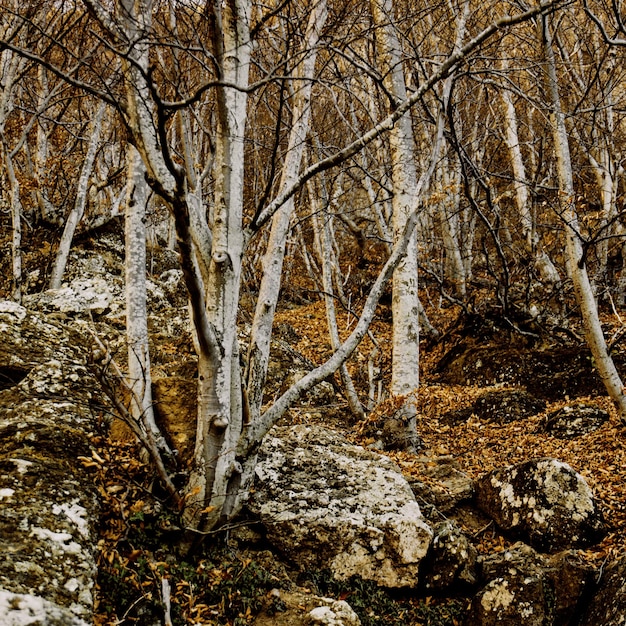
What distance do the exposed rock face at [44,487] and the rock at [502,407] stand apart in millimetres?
5933

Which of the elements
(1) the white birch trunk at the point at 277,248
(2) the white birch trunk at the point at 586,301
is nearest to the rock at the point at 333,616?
(1) the white birch trunk at the point at 277,248

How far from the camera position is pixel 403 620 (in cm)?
379

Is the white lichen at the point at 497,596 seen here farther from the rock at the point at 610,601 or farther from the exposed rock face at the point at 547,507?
the exposed rock face at the point at 547,507

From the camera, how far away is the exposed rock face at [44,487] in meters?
2.52

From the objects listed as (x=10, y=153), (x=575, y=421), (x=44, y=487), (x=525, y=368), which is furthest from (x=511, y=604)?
(x=10, y=153)

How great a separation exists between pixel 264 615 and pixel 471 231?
38.5 feet

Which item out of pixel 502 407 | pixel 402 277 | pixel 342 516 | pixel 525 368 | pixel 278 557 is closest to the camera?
pixel 278 557

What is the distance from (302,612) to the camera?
3359 millimetres

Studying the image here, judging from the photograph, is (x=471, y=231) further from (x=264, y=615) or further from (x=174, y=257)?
(x=264, y=615)

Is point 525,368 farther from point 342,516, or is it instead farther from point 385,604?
point 385,604

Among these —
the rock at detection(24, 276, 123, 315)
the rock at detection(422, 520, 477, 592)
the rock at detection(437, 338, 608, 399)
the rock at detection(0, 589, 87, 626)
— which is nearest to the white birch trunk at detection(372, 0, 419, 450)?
the rock at detection(422, 520, 477, 592)

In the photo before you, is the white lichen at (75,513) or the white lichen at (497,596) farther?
the white lichen at (497,596)

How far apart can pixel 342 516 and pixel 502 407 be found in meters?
4.62

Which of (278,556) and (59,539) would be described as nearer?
(59,539)
